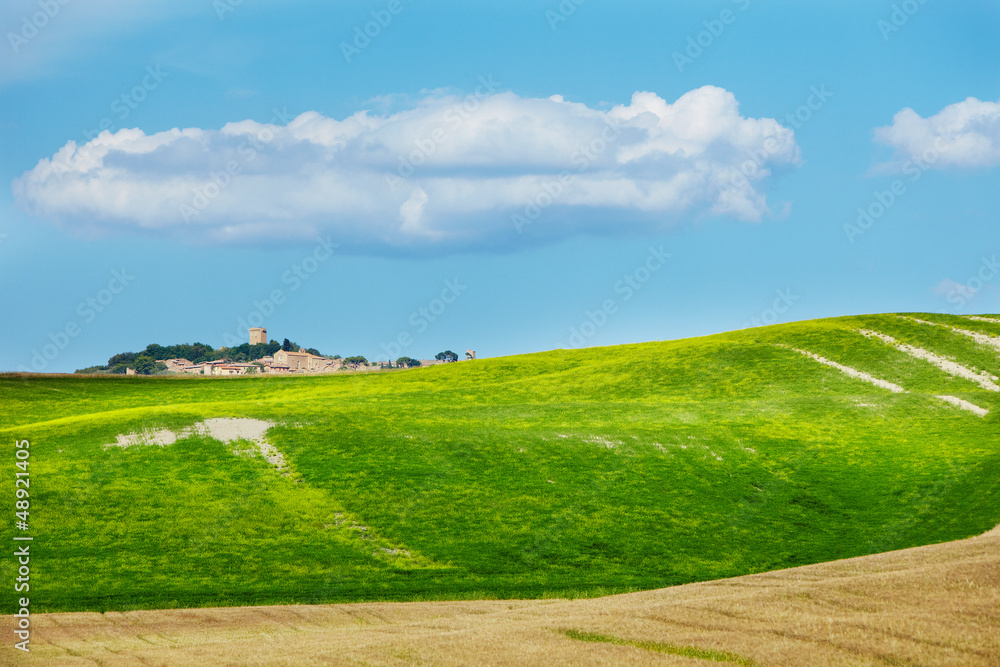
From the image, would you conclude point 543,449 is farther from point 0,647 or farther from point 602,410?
point 0,647

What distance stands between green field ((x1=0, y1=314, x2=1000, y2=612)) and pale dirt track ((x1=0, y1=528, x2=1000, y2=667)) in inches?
324

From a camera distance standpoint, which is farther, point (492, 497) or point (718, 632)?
point (492, 497)

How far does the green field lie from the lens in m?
33.8

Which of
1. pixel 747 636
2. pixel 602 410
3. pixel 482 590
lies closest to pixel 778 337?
pixel 602 410

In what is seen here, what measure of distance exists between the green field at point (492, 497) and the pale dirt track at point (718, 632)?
822 cm

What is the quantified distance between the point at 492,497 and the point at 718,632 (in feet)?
81.0

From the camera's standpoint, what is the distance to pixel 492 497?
41469mm

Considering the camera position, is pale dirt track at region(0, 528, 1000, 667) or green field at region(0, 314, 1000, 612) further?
green field at region(0, 314, 1000, 612)

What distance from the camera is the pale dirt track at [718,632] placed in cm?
1595

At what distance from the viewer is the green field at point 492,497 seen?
33.8 m

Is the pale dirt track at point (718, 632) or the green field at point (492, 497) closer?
the pale dirt track at point (718, 632)

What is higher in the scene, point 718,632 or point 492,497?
point 718,632

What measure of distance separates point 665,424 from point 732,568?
58.5 feet

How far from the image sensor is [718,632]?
56.7 feet
